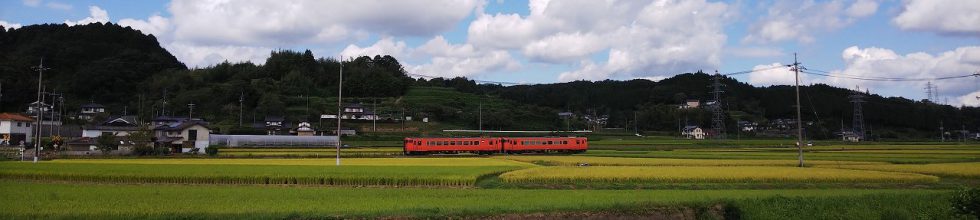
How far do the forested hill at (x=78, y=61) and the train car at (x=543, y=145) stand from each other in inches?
3683

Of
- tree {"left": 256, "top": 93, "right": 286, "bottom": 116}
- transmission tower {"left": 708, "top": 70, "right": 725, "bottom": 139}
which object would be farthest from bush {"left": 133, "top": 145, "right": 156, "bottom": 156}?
transmission tower {"left": 708, "top": 70, "right": 725, "bottom": 139}

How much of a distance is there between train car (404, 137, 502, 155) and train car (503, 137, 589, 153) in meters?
1.13

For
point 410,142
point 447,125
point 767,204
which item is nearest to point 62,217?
point 767,204

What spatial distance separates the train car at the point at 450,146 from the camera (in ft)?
171

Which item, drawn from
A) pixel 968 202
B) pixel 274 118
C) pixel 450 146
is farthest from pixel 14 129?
pixel 968 202

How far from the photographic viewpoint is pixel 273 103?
10412 cm

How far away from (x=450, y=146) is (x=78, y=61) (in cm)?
11213

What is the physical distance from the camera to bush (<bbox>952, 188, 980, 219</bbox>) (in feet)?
45.1

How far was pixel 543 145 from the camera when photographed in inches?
2192

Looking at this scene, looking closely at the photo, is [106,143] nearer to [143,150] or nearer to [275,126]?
[143,150]

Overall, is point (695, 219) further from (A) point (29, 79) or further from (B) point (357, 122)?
(A) point (29, 79)

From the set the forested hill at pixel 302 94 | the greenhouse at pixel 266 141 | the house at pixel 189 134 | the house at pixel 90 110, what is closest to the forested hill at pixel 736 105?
the forested hill at pixel 302 94

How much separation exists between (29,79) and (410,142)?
301 feet

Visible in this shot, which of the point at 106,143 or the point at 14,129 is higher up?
the point at 14,129
